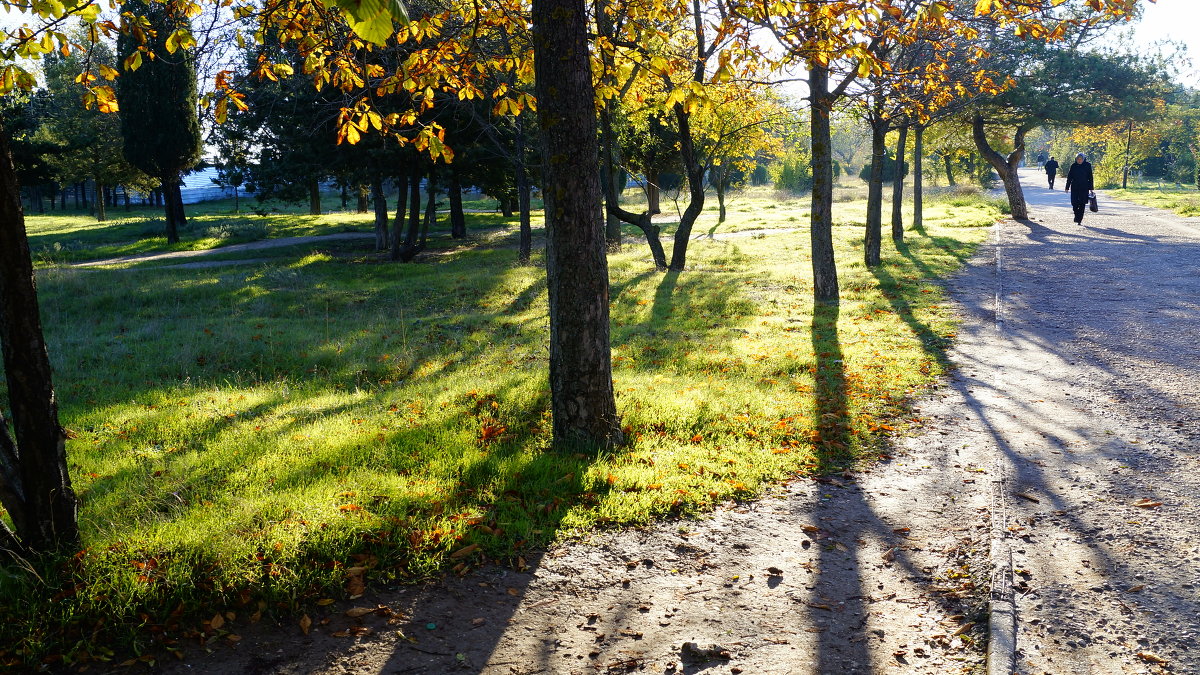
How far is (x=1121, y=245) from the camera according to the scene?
731 inches

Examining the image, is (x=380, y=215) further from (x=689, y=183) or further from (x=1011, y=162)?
(x=1011, y=162)

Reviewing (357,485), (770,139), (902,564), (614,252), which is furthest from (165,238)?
(902,564)

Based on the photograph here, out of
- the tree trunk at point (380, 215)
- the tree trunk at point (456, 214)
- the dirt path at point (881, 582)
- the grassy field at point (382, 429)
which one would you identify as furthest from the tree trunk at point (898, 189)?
the tree trunk at point (456, 214)

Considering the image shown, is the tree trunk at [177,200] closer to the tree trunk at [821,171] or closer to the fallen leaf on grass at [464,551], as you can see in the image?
the tree trunk at [821,171]

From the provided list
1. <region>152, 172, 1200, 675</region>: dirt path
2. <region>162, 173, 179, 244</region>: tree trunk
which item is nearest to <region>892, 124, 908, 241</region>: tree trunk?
<region>152, 172, 1200, 675</region>: dirt path

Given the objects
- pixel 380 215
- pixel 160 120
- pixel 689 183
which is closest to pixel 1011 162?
pixel 689 183

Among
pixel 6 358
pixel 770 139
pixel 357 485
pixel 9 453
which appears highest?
pixel 770 139

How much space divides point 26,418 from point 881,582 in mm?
4268

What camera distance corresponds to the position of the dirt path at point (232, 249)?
2256 centimetres

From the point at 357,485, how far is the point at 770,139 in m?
22.2

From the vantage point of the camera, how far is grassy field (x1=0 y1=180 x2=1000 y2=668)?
11.8ft

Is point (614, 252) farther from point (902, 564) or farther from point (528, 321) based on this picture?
point (902, 564)

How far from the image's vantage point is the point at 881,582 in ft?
13.0

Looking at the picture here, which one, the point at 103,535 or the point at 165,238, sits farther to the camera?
the point at 165,238
